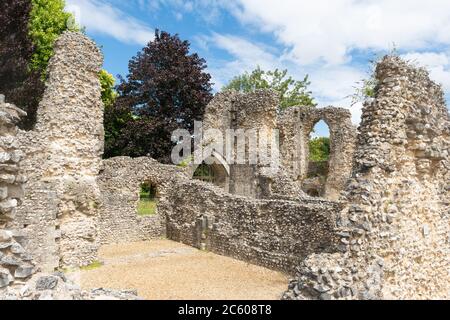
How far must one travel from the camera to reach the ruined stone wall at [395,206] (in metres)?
4.57

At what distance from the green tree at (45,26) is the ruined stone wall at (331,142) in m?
13.0

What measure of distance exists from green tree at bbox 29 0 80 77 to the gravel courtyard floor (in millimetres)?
12986

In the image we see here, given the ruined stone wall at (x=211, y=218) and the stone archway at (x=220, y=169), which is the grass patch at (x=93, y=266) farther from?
the stone archway at (x=220, y=169)

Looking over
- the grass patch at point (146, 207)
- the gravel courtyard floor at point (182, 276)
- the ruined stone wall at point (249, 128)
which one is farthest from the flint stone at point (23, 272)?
the grass patch at point (146, 207)

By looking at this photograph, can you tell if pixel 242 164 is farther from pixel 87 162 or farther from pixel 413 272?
pixel 413 272

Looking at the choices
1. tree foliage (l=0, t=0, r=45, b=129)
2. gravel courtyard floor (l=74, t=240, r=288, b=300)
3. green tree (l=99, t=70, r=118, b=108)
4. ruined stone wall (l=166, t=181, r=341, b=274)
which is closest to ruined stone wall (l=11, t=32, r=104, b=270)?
gravel courtyard floor (l=74, t=240, r=288, b=300)

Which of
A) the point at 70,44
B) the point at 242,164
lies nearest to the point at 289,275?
the point at 70,44

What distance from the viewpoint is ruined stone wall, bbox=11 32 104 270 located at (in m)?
9.63

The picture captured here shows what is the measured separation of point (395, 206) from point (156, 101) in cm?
1957

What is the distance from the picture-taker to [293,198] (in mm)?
13648

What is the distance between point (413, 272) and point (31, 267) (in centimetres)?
477

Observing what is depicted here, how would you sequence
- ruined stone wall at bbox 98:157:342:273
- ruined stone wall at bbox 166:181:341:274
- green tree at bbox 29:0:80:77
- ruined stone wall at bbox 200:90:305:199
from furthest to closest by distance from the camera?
green tree at bbox 29:0:80:77 → ruined stone wall at bbox 200:90:305:199 → ruined stone wall at bbox 98:157:342:273 → ruined stone wall at bbox 166:181:341:274

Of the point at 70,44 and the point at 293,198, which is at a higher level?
the point at 70,44

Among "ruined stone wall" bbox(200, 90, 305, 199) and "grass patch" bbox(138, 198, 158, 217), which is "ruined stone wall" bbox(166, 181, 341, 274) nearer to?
"grass patch" bbox(138, 198, 158, 217)
